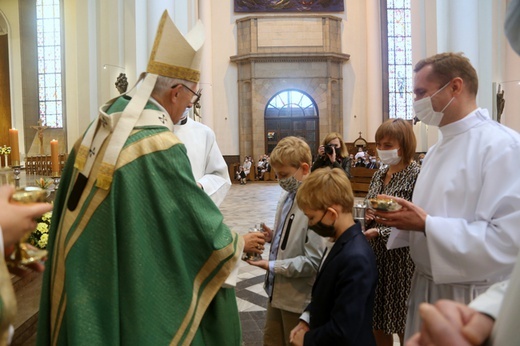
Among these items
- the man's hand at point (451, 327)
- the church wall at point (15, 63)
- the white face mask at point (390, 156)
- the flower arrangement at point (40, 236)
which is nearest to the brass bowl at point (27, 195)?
the man's hand at point (451, 327)

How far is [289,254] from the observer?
2537 mm

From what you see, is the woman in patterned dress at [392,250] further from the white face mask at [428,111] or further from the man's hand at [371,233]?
the white face mask at [428,111]

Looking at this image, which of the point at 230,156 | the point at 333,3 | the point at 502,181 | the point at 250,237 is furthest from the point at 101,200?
the point at 333,3

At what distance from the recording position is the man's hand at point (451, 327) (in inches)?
30.0

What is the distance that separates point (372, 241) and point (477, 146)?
103 centimetres

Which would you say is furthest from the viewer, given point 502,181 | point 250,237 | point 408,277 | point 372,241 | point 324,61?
point 324,61

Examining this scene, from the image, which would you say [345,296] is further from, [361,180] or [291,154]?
[361,180]

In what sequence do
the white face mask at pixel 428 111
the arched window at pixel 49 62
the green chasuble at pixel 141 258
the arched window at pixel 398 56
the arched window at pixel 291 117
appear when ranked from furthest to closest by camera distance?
the arched window at pixel 398 56
the arched window at pixel 291 117
the arched window at pixel 49 62
the white face mask at pixel 428 111
the green chasuble at pixel 141 258

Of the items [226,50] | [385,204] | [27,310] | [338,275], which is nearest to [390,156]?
[385,204]

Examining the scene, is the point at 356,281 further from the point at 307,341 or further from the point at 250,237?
the point at 250,237

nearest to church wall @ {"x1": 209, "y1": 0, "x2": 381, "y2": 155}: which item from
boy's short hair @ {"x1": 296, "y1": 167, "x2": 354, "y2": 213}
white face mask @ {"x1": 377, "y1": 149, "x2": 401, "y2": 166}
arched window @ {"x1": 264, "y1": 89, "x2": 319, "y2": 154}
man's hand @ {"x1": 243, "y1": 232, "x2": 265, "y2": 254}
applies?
arched window @ {"x1": 264, "y1": 89, "x2": 319, "y2": 154}

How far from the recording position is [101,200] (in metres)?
1.80

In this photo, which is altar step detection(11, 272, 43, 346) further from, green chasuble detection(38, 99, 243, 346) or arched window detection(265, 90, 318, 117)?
arched window detection(265, 90, 318, 117)

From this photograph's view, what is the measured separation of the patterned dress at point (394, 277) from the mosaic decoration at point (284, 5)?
20331mm
